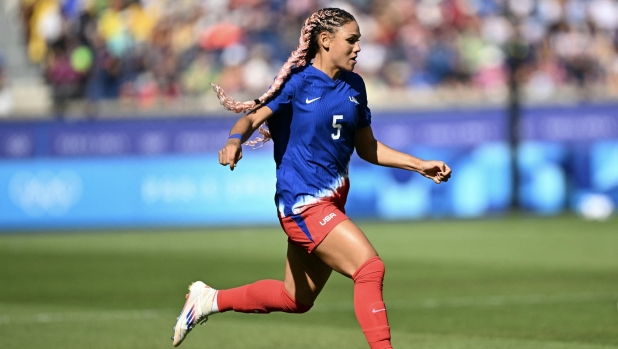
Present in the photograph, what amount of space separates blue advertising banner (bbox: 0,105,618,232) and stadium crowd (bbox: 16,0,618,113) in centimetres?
116

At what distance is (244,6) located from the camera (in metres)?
23.0

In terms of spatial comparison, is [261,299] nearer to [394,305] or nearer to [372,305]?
[372,305]

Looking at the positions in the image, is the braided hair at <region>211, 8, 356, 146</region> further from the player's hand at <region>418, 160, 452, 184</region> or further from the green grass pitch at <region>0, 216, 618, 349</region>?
the green grass pitch at <region>0, 216, 618, 349</region>

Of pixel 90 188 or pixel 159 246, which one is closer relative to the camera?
pixel 159 246

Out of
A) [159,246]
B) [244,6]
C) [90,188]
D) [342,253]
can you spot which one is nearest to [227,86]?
[244,6]

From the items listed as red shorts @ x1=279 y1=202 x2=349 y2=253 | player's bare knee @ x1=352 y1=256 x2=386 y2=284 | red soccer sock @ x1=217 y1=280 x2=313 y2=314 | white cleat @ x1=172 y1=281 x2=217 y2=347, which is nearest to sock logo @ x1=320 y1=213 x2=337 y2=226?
red shorts @ x1=279 y1=202 x2=349 y2=253

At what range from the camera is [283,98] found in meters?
6.69

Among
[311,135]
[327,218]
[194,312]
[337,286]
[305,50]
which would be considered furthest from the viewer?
[337,286]

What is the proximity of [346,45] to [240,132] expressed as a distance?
2.94ft

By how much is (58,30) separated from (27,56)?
843mm

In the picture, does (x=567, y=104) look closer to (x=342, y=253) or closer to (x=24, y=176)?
(x=24, y=176)

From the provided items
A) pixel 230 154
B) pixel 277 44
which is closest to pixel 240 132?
pixel 230 154

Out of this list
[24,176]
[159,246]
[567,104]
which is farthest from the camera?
[567,104]

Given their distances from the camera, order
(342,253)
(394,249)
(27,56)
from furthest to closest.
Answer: (27,56) < (394,249) < (342,253)
